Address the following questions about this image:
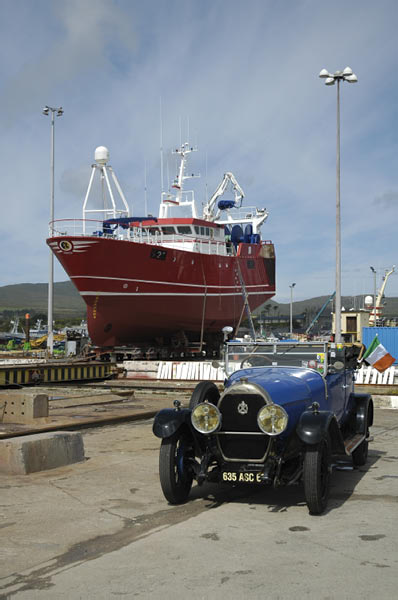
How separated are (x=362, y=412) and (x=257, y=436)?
3.25m

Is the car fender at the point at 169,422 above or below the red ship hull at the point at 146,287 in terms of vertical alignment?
below

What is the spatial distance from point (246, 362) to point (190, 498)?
6.48 feet

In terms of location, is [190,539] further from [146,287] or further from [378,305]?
[378,305]

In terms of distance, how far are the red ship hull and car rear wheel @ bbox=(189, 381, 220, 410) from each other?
21.1m

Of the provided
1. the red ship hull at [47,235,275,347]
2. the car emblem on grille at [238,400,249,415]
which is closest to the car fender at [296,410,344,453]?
the car emblem on grille at [238,400,249,415]

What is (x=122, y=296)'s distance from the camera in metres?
29.2

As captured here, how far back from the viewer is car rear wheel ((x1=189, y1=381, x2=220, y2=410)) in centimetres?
737

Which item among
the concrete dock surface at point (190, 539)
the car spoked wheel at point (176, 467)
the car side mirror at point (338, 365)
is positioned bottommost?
the concrete dock surface at point (190, 539)

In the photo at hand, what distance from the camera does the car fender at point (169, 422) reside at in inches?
273

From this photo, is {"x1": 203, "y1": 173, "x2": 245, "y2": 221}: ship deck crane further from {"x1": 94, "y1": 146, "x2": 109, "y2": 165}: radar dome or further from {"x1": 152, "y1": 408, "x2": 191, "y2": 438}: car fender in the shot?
{"x1": 152, "y1": 408, "x2": 191, "y2": 438}: car fender

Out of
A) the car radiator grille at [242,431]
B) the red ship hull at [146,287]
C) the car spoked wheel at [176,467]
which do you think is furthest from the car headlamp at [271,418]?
the red ship hull at [146,287]

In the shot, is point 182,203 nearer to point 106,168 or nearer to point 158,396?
point 106,168

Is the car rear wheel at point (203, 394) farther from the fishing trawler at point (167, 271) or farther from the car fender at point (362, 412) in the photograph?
the fishing trawler at point (167, 271)

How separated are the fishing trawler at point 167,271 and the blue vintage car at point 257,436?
2147cm
